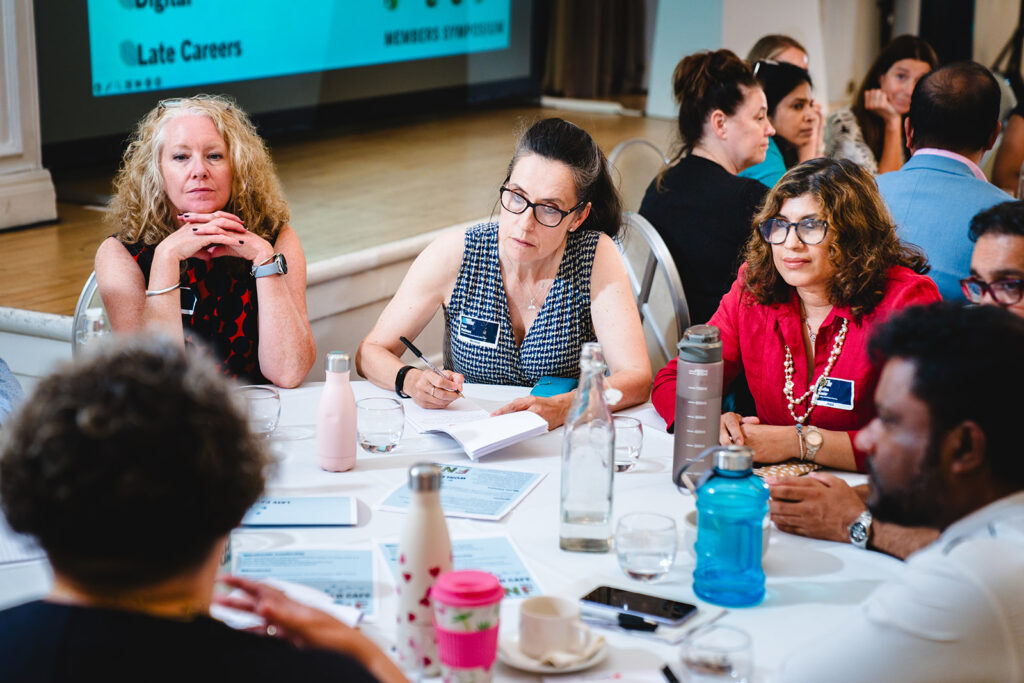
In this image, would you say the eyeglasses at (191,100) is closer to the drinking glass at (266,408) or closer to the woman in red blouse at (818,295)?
the drinking glass at (266,408)

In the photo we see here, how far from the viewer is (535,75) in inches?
329

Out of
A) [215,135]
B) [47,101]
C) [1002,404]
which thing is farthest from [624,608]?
[47,101]

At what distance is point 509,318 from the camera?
2582mm

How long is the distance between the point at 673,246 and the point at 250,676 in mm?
2586

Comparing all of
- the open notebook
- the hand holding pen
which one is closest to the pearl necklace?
the open notebook

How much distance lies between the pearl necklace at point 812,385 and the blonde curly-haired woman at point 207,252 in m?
1.09

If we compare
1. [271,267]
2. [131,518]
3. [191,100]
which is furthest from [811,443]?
[191,100]

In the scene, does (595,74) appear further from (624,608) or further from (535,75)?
(624,608)

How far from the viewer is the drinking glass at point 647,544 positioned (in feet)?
4.85

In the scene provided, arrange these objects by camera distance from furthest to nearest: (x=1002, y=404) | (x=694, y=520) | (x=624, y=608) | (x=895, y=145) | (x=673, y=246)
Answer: (x=895, y=145) < (x=673, y=246) < (x=694, y=520) < (x=624, y=608) < (x=1002, y=404)

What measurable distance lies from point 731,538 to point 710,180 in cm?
204

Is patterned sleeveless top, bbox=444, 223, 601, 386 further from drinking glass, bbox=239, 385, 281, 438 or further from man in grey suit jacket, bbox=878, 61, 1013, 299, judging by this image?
man in grey suit jacket, bbox=878, 61, 1013, 299

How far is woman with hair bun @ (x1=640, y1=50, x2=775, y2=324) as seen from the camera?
3203mm

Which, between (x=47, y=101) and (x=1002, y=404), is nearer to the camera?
(x=1002, y=404)
